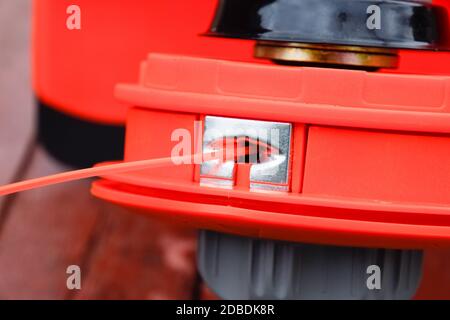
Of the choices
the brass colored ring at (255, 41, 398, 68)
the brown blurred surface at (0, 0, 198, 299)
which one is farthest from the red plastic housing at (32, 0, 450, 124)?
the brass colored ring at (255, 41, 398, 68)

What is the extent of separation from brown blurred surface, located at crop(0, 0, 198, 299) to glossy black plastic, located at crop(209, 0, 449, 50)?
12.6 inches

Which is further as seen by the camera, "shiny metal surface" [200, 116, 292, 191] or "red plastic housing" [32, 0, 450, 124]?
"red plastic housing" [32, 0, 450, 124]

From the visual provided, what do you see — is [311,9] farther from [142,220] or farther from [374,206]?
[142,220]

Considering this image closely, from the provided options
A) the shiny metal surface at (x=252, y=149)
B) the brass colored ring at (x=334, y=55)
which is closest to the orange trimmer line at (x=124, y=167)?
the shiny metal surface at (x=252, y=149)

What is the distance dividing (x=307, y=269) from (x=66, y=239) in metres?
0.33

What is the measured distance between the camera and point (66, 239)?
90cm

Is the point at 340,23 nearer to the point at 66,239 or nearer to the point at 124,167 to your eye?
the point at 124,167

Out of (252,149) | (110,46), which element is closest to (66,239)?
(110,46)

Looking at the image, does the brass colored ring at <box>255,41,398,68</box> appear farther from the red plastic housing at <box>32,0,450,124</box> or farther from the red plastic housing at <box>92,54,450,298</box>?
the red plastic housing at <box>32,0,450,124</box>

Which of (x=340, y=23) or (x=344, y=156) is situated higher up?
(x=340, y=23)

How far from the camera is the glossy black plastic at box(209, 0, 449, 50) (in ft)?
2.09

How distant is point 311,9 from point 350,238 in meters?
0.20

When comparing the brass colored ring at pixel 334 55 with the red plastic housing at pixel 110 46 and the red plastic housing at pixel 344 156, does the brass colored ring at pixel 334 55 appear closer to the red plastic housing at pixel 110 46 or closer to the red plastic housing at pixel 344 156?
the red plastic housing at pixel 344 156

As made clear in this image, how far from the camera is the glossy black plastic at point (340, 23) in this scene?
64 cm
